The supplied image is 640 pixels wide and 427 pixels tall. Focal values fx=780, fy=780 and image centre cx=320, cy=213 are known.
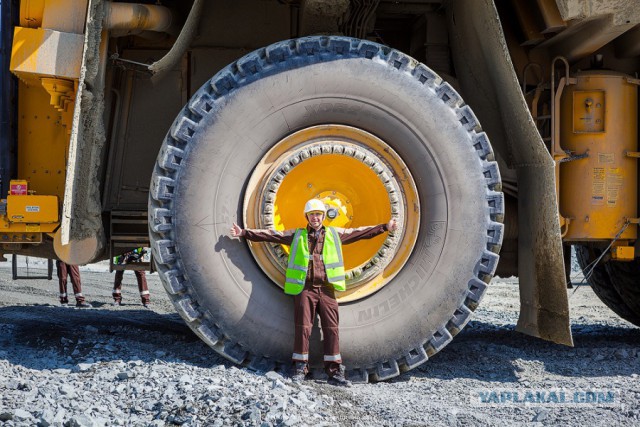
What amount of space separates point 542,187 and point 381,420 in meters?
1.84

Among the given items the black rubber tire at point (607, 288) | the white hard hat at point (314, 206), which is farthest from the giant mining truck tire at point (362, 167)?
the black rubber tire at point (607, 288)

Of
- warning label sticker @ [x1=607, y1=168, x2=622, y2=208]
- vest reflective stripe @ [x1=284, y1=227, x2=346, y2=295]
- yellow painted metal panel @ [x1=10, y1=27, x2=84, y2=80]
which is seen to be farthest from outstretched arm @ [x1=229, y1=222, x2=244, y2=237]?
warning label sticker @ [x1=607, y1=168, x2=622, y2=208]

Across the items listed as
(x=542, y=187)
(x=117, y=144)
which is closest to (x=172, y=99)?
(x=117, y=144)

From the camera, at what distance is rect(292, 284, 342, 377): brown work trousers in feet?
14.5

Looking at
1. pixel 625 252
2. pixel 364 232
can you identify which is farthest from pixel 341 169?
pixel 625 252

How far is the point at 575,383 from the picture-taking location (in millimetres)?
4816

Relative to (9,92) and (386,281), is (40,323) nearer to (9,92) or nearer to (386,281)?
(9,92)

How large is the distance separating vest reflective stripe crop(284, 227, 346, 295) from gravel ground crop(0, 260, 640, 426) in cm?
53

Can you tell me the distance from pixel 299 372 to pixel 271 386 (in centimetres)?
37

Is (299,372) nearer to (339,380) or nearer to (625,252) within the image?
(339,380)

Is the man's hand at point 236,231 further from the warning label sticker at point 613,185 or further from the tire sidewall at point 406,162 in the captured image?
the warning label sticker at point 613,185

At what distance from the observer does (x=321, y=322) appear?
14.8ft
